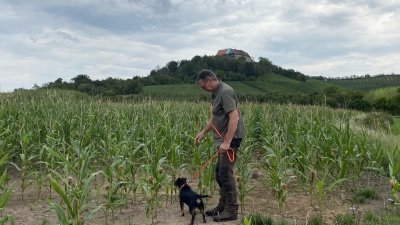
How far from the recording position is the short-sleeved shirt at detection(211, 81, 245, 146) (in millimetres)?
3715

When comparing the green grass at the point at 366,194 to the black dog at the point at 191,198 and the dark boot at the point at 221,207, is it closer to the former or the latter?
the dark boot at the point at 221,207

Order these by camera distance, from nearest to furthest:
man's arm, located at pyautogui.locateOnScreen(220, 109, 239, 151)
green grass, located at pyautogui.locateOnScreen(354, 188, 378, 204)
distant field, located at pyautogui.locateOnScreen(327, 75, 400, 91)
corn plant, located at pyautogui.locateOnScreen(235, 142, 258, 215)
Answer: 1. man's arm, located at pyautogui.locateOnScreen(220, 109, 239, 151)
2. corn plant, located at pyautogui.locateOnScreen(235, 142, 258, 215)
3. green grass, located at pyautogui.locateOnScreen(354, 188, 378, 204)
4. distant field, located at pyautogui.locateOnScreen(327, 75, 400, 91)

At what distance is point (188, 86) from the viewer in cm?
3250

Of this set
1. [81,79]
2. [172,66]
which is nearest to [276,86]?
[172,66]

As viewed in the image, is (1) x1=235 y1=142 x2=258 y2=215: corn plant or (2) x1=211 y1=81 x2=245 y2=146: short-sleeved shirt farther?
(1) x1=235 y1=142 x2=258 y2=215: corn plant

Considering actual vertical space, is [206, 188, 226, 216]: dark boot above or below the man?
below

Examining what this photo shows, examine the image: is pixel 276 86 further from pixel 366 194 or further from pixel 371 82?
pixel 366 194

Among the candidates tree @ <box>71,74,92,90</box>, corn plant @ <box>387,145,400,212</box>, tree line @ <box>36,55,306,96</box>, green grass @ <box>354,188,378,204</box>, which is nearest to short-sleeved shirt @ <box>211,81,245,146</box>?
corn plant @ <box>387,145,400,212</box>

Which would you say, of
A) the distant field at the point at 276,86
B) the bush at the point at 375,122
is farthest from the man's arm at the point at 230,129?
the distant field at the point at 276,86

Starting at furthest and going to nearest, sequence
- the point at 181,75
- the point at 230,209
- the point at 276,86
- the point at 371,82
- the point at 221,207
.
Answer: the point at 371,82 → the point at 276,86 → the point at 181,75 → the point at 221,207 → the point at 230,209

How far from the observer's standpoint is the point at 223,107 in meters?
3.75

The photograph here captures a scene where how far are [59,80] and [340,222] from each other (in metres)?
21.3

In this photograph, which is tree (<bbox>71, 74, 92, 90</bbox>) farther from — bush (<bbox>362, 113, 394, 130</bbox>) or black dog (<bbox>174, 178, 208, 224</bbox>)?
black dog (<bbox>174, 178, 208, 224</bbox>)

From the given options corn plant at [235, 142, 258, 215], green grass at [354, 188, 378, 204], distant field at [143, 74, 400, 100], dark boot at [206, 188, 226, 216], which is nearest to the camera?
dark boot at [206, 188, 226, 216]
